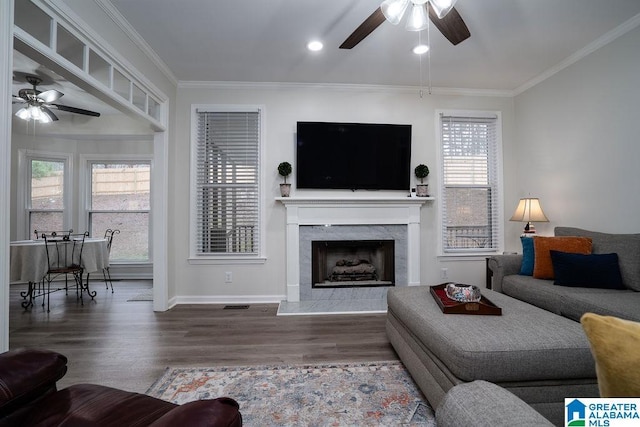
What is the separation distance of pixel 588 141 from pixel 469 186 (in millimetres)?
1278

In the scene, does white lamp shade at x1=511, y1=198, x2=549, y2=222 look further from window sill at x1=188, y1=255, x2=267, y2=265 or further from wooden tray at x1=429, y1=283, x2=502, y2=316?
window sill at x1=188, y1=255, x2=267, y2=265

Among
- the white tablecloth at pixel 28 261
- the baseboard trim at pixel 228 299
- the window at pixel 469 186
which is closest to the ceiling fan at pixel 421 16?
the window at pixel 469 186

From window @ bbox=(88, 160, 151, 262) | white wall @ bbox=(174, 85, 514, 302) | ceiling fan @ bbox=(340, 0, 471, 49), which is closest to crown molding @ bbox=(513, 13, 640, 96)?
white wall @ bbox=(174, 85, 514, 302)

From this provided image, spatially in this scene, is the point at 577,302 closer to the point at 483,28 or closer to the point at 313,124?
the point at 483,28

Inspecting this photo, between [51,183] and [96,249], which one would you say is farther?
[51,183]

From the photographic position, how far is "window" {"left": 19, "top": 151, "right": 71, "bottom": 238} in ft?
16.7

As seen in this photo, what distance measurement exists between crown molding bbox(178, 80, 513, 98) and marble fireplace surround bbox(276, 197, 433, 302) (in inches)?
57.6

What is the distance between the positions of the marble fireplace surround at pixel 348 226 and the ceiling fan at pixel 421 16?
1946 mm

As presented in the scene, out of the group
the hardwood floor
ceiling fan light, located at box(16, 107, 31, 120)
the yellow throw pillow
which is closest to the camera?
the yellow throw pillow

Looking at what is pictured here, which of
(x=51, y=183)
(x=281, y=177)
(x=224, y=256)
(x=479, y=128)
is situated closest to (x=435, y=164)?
(x=479, y=128)

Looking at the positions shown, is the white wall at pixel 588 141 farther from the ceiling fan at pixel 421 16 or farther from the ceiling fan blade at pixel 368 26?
the ceiling fan blade at pixel 368 26

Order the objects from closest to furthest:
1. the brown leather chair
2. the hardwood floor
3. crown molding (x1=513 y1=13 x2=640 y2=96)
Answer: the brown leather chair, the hardwood floor, crown molding (x1=513 y1=13 x2=640 y2=96)

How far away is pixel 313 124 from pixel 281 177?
799 millimetres

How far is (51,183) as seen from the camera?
5203 millimetres
